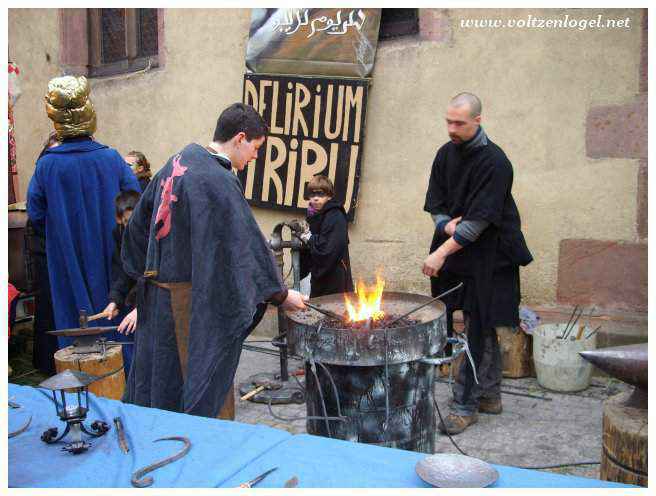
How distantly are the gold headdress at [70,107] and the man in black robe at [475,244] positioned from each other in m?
2.50

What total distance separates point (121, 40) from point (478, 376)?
17.8ft

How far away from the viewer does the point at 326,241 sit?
5156 mm

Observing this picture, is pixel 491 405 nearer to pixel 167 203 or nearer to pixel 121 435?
pixel 167 203

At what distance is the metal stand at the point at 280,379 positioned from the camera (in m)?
4.96

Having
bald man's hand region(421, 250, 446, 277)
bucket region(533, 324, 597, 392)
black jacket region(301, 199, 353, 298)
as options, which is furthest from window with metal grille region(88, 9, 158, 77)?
bucket region(533, 324, 597, 392)

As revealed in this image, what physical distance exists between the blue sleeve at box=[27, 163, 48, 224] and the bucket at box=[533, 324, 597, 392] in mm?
3753

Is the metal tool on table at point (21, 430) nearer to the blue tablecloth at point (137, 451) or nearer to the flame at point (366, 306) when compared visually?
the blue tablecloth at point (137, 451)

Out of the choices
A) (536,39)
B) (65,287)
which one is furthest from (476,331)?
(65,287)

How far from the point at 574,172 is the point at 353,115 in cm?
192

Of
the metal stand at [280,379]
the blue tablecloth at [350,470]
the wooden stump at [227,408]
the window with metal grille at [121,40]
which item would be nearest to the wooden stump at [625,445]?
the blue tablecloth at [350,470]

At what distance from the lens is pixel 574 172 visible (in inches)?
205

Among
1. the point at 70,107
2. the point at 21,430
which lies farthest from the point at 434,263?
the point at 70,107

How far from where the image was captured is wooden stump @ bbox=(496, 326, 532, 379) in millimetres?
5320

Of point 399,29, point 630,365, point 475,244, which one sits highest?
point 399,29
